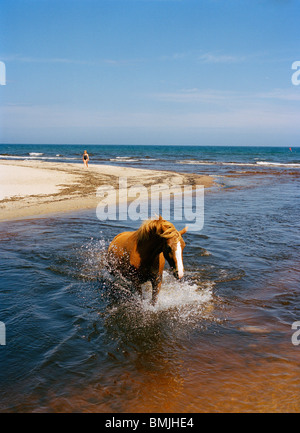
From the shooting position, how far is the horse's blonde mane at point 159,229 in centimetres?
505

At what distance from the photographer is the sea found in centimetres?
399

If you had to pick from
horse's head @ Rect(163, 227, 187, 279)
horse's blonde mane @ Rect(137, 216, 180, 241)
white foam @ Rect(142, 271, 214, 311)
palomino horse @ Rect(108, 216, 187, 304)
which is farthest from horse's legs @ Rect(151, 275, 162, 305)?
horse's head @ Rect(163, 227, 187, 279)

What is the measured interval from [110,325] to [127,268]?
1.11 metres

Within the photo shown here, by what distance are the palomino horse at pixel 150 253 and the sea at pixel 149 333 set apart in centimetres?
63

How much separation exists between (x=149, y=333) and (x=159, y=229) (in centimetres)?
169

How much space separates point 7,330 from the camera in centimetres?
539

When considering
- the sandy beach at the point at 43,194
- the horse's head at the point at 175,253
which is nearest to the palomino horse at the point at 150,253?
the horse's head at the point at 175,253

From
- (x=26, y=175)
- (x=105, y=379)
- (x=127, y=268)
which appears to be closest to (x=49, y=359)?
(x=105, y=379)

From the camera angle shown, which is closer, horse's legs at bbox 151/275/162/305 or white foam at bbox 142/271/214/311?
horse's legs at bbox 151/275/162/305

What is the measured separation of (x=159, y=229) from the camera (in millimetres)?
5348

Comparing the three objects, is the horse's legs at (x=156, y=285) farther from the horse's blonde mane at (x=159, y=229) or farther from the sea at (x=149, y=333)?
the horse's blonde mane at (x=159, y=229)

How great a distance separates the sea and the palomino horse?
2.08ft

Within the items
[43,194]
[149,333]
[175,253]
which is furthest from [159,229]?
[43,194]

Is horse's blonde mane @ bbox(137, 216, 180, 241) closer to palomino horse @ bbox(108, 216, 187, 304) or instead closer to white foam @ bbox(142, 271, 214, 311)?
palomino horse @ bbox(108, 216, 187, 304)
